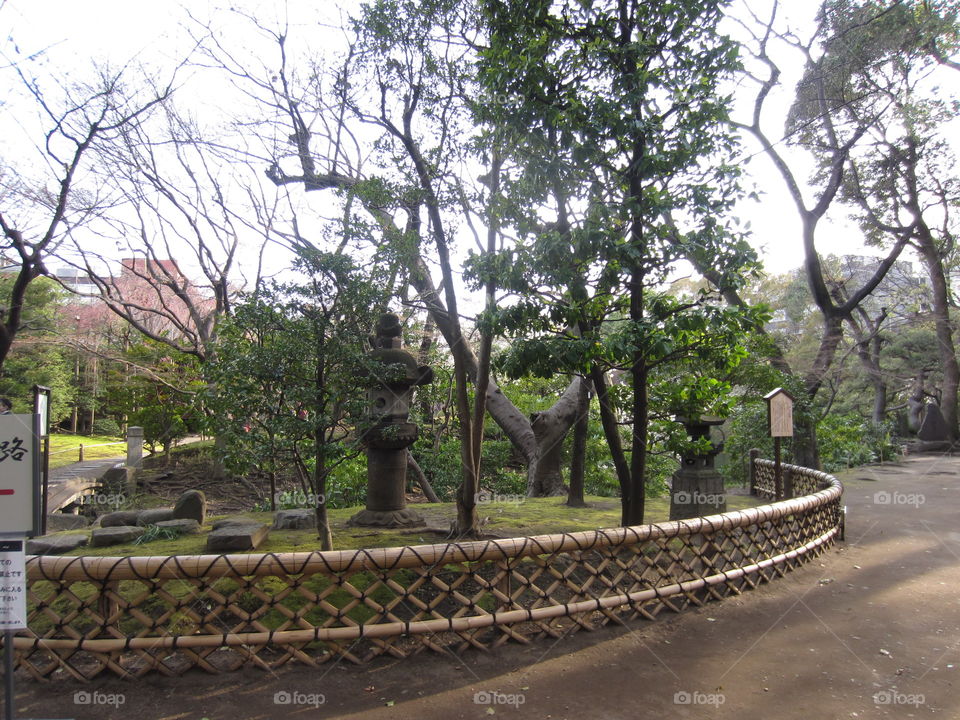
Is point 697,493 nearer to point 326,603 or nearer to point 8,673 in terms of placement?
point 326,603

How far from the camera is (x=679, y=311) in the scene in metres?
5.36

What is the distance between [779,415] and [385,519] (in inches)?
182

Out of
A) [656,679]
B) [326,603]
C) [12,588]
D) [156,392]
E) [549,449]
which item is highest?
[156,392]

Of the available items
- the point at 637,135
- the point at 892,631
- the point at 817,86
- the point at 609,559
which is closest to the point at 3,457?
the point at 609,559

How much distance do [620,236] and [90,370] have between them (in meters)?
24.0

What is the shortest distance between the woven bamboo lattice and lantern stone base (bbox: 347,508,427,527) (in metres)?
1.91

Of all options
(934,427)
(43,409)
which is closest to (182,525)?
(43,409)

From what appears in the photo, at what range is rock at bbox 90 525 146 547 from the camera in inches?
244

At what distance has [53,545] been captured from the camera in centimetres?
579

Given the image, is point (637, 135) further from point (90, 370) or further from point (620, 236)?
point (90, 370)

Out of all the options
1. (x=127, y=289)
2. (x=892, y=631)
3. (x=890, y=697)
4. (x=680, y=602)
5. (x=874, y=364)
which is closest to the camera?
(x=890, y=697)

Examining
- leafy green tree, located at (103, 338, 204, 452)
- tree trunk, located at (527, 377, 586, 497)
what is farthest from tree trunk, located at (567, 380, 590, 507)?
leafy green tree, located at (103, 338, 204, 452)

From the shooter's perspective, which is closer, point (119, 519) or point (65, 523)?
point (119, 519)

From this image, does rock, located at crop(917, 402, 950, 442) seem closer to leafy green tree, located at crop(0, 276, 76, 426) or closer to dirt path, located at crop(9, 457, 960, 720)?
dirt path, located at crop(9, 457, 960, 720)
